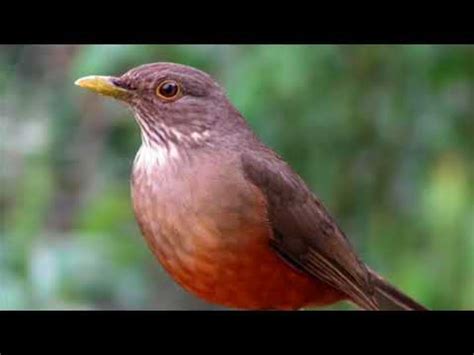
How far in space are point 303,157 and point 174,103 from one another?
2.54 meters

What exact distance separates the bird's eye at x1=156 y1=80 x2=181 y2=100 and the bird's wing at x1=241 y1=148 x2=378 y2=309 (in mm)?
352

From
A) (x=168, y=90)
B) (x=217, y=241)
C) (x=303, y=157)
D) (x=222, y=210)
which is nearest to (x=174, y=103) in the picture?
(x=168, y=90)

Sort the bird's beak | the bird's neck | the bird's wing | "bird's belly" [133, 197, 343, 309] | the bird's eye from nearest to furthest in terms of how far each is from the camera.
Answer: the bird's beak, "bird's belly" [133, 197, 343, 309], the bird's eye, the bird's neck, the bird's wing

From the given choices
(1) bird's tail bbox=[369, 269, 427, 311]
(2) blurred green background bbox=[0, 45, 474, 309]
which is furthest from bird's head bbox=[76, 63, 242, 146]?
(2) blurred green background bbox=[0, 45, 474, 309]

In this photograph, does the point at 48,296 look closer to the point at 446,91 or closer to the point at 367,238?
the point at 367,238

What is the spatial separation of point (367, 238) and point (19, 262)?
1.96 meters

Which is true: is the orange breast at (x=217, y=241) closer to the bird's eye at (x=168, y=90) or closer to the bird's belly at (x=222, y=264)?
the bird's belly at (x=222, y=264)

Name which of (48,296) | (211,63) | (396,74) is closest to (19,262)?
(48,296)

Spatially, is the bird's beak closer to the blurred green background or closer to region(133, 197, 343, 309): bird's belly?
region(133, 197, 343, 309): bird's belly

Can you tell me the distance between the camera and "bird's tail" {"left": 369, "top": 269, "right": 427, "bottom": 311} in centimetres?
400

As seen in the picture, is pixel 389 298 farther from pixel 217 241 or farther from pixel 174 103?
pixel 174 103

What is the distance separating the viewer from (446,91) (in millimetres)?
6555

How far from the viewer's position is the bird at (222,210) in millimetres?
3660

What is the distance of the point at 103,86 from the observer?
3432 millimetres
